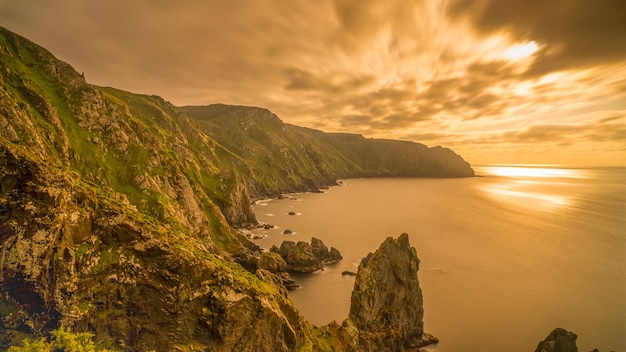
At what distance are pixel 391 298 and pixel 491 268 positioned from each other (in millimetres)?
51558

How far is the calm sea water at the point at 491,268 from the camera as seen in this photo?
50.2 meters

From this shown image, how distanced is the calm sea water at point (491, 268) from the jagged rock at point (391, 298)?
5.70 metres

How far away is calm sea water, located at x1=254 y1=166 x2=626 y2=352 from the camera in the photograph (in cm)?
5019

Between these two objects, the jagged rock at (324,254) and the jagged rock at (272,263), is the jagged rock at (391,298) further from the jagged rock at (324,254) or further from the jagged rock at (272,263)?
the jagged rock at (324,254)

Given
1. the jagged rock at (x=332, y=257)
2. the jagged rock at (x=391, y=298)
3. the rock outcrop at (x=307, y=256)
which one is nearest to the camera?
the jagged rock at (x=391, y=298)

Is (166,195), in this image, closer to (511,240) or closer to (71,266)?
(71,266)

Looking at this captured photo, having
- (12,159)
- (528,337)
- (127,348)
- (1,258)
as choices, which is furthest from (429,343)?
(12,159)

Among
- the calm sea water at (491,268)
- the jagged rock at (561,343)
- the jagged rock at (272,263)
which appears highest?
the jagged rock at (272,263)

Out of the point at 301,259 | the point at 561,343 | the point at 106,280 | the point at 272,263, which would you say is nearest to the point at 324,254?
the point at 301,259

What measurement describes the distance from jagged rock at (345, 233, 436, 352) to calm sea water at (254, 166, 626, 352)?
5.70m

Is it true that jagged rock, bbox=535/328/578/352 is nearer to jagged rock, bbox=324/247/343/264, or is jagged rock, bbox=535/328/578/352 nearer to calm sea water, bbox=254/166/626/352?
calm sea water, bbox=254/166/626/352

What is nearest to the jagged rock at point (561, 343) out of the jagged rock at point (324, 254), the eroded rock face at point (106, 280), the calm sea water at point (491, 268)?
the calm sea water at point (491, 268)

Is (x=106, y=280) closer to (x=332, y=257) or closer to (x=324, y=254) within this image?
(x=324, y=254)

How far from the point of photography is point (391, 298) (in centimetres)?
4475
